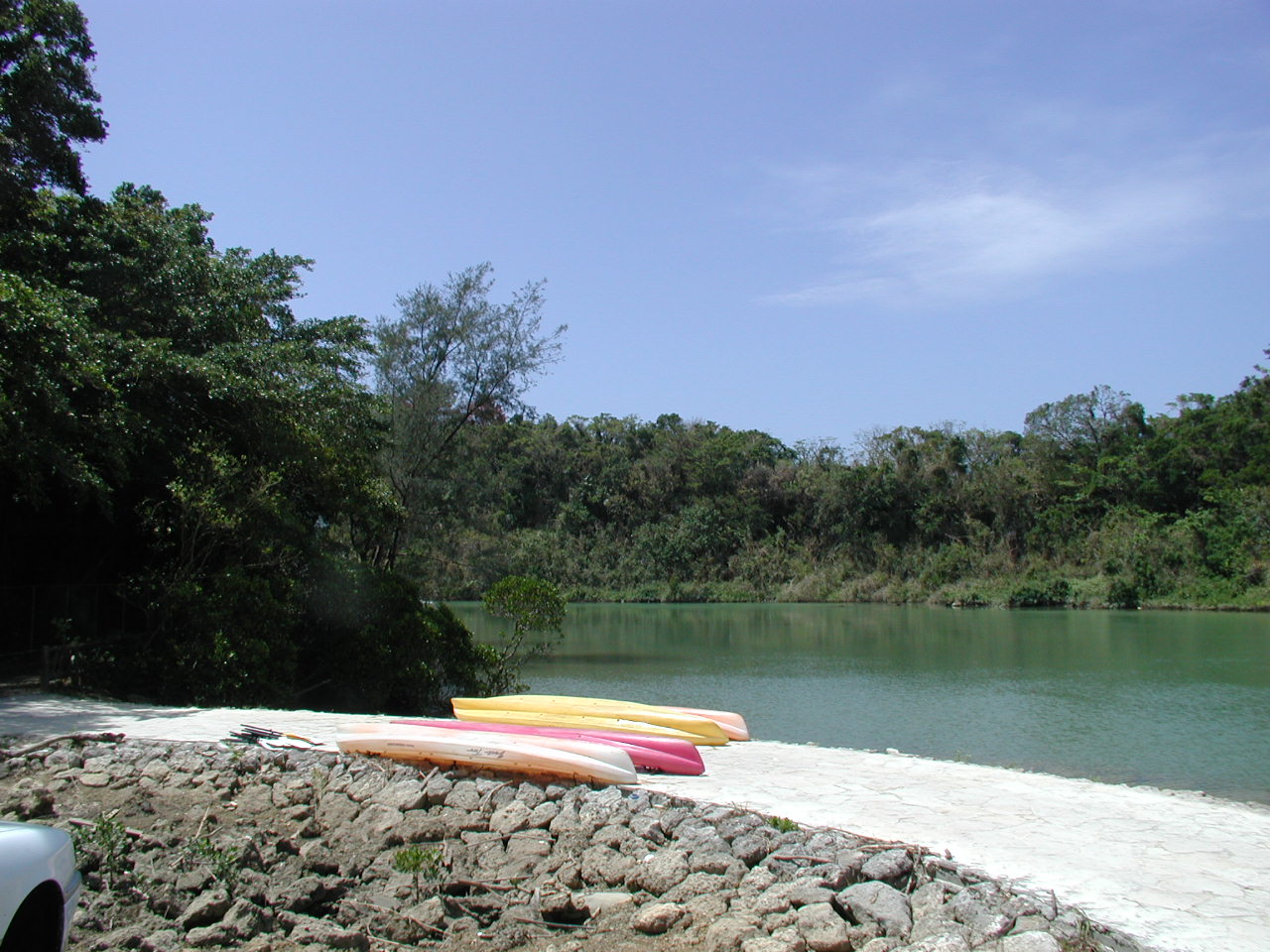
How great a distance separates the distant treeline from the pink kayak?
33.5 meters

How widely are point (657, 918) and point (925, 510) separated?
1963 inches

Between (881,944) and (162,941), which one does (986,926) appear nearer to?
(881,944)

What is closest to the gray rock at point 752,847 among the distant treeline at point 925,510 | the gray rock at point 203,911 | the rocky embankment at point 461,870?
the rocky embankment at point 461,870

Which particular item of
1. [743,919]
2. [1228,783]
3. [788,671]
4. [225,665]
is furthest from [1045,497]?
[743,919]

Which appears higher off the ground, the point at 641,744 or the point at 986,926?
the point at 641,744

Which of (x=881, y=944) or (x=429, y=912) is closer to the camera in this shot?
(x=881, y=944)

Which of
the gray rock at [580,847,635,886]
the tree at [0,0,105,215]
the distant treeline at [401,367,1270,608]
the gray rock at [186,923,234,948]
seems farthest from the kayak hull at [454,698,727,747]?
the distant treeline at [401,367,1270,608]

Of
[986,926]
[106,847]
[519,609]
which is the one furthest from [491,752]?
[519,609]

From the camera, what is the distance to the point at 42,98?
1460 cm

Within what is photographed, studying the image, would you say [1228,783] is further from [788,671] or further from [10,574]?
[10,574]

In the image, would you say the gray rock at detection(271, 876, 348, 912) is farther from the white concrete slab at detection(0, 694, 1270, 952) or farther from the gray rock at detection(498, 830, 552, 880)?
the white concrete slab at detection(0, 694, 1270, 952)

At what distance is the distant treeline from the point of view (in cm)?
4294

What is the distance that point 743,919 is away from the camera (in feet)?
17.8

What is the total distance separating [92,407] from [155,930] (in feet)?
25.6
